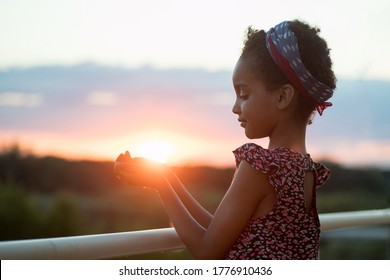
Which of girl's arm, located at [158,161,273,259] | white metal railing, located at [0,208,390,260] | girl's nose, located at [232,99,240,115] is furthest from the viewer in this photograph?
girl's nose, located at [232,99,240,115]

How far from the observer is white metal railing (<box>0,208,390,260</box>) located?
40.4 inches

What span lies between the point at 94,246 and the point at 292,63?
0.54 m

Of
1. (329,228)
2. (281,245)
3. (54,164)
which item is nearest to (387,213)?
(329,228)

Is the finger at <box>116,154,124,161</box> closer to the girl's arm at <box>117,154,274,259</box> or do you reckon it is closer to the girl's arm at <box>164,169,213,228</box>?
the girl's arm at <box>117,154,274,259</box>

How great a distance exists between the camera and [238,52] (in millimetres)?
1364

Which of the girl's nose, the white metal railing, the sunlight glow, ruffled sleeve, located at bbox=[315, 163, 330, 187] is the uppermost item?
A: the girl's nose

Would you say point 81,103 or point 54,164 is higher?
point 81,103

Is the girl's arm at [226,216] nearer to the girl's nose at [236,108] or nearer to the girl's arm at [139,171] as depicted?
the girl's arm at [139,171]

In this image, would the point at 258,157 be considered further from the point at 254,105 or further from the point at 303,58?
the point at 303,58

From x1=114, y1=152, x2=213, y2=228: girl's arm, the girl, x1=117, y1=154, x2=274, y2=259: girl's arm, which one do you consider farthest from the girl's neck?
x1=114, y1=152, x2=213, y2=228: girl's arm

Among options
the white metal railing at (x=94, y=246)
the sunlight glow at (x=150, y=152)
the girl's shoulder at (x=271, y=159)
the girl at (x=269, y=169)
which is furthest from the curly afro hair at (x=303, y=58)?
the white metal railing at (x=94, y=246)

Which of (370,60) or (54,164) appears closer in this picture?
(370,60)

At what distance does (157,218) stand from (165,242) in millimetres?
12880

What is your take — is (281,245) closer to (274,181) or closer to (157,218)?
(274,181)
